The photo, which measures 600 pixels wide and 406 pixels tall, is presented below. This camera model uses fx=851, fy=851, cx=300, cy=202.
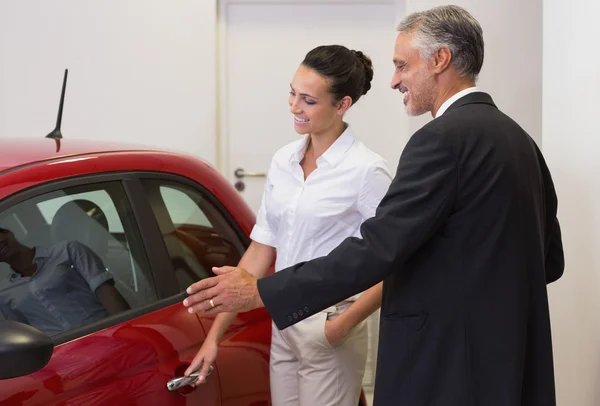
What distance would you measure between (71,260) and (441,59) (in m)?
0.95

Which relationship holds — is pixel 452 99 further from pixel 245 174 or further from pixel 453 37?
pixel 245 174

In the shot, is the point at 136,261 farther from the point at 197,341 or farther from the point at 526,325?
the point at 526,325

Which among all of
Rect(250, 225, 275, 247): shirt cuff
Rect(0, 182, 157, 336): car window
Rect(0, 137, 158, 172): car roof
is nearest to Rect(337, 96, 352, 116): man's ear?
Rect(250, 225, 275, 247): shirt cuff

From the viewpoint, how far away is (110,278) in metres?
2.01

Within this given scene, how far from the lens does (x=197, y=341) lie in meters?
2.10

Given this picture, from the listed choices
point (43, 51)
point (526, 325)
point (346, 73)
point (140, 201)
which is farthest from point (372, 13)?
point (526, 325)

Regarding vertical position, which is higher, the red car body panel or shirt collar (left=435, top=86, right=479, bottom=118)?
shirt collar (left=435, top=86, right=479, bottom=118)

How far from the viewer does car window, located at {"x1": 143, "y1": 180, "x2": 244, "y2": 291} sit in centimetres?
217

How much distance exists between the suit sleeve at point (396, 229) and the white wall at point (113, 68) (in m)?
3.34

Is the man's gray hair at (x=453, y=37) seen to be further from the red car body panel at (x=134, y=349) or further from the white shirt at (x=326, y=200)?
the red car body panel at (x=134, y=349)

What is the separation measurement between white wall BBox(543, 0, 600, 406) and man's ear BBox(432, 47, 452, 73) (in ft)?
2.48

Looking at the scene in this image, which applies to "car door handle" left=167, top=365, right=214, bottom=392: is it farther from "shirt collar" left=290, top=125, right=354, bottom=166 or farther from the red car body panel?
"shirt collar" left=290, top=125, right=354, bottom=166

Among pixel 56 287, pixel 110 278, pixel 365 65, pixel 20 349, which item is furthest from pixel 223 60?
pixel 20 349

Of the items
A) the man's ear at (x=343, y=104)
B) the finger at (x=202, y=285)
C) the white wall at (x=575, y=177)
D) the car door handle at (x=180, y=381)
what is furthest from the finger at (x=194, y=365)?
the white wall at (x=575, y=177)
